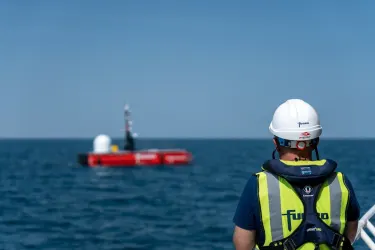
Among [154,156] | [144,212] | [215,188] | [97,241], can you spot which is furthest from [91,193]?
[154,156]

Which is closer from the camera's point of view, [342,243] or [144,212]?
[342,243]

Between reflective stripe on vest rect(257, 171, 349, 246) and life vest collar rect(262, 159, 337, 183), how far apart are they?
6cm

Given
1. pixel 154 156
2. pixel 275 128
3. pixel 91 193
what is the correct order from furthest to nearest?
pixel 154 156 → pixel 91 193 → pixel 275 128

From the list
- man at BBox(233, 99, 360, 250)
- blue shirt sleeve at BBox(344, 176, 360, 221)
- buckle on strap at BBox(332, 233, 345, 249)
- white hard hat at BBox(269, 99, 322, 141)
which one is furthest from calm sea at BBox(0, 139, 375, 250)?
white hard hat at BBox(269, 99, 322, 141)


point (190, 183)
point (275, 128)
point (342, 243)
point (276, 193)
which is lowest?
point (190, 183)

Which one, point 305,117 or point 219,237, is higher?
point 305,117

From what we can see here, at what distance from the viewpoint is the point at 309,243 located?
430cm

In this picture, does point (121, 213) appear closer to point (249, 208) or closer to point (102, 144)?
point (249, 208)

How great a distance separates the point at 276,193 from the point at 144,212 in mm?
26156

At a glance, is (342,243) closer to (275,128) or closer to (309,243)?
(309,243)

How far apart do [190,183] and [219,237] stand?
2753 centimetres

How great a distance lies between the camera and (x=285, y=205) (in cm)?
427

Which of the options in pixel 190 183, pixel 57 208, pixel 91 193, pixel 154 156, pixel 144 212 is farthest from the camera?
pixel 154 156

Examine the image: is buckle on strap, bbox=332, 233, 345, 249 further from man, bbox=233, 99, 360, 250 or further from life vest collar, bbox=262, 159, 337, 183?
life vest collar, bbox=262, 159, 337, 183
